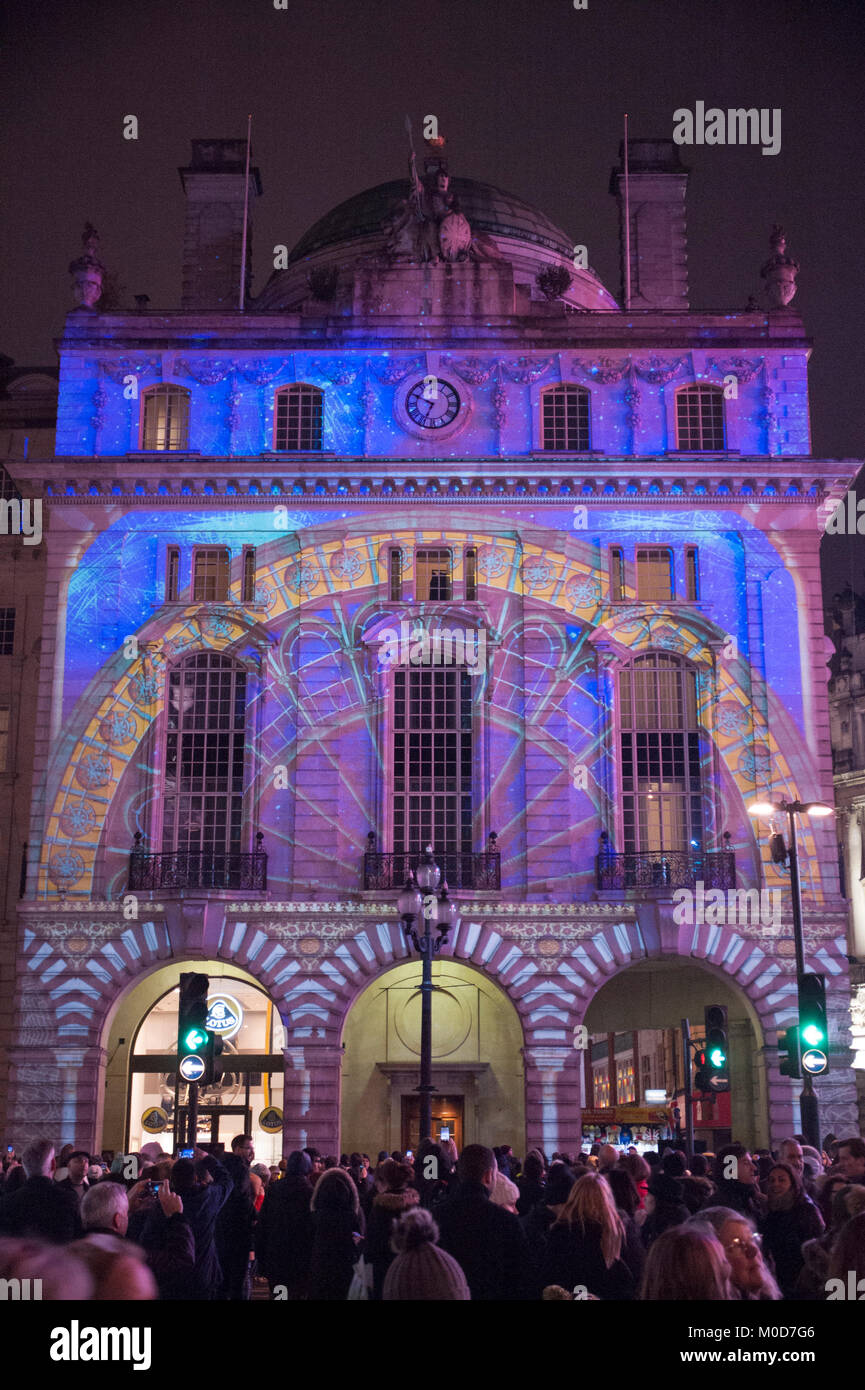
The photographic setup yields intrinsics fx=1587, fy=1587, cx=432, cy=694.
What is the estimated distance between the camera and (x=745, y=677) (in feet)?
133

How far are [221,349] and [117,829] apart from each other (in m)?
13.1

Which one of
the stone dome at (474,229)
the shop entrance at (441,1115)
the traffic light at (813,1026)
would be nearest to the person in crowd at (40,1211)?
the traffic light at (813,1026)

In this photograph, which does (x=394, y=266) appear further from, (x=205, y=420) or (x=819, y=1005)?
(x=819, y=1005)

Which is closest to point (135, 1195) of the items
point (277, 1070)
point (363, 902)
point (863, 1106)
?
point (363, 902)

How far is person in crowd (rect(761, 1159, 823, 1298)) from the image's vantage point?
13641 millimetres

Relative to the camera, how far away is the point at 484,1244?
1151 centimetres

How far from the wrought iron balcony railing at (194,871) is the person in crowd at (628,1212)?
24876 millimetres

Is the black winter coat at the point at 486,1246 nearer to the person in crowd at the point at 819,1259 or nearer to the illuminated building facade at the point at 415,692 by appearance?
the person in crowd at the point at 819,1259

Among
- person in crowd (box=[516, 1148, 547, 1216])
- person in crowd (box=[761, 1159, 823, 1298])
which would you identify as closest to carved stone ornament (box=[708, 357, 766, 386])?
person in crowd (box=[516, 1148, 547, 1216])

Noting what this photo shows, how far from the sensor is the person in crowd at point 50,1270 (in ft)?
23.1

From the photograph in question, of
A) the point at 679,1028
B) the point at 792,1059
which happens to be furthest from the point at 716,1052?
the point at 679,1028

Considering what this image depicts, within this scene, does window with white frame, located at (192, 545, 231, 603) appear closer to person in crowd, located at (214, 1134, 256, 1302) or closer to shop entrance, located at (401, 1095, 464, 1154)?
shop entrance, located at (401, 1095, 464, 1154)

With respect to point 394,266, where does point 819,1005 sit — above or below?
below

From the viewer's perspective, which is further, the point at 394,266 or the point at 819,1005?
the point at 394,266
